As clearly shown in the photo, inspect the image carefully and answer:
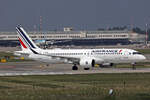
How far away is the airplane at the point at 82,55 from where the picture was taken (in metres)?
82.6

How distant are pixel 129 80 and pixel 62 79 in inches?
368

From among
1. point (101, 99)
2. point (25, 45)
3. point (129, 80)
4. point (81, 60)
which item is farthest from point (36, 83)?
point (25, 45)

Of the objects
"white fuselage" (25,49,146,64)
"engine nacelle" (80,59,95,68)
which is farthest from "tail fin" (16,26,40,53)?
"engine nacelle" (80,59,95,68)

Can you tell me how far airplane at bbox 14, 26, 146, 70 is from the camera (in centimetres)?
8256

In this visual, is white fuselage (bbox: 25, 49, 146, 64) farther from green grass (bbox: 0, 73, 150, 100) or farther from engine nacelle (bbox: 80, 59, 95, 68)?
green grass (bbox: 0, 73, 150, 100)

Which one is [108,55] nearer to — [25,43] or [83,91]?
[25,43]

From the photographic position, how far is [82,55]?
84938 millimetres

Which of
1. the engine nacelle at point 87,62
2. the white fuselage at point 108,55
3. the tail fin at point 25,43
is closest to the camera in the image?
the engine nacelle at point 87,62

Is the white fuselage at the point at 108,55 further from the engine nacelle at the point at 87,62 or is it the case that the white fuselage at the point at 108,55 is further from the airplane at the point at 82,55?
the engine nacelle at the point at 87,62

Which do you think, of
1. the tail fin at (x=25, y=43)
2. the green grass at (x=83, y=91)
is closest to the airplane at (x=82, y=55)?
the tail fin at (x=25, y=43)

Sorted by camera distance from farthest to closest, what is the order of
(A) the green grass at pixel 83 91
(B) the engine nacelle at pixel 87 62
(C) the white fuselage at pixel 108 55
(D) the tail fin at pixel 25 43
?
(D) the tail fin at pixel 25 43, (C) the white fuselage at pixel 108 55, (B) the engine nacelle at pixel 87 62, (A) the green grass at pixel 83 91

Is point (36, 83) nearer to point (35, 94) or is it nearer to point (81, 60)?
point (35, 94)

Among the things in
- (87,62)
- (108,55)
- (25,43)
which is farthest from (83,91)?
(25,43)

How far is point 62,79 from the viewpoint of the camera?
6359 centimetres
